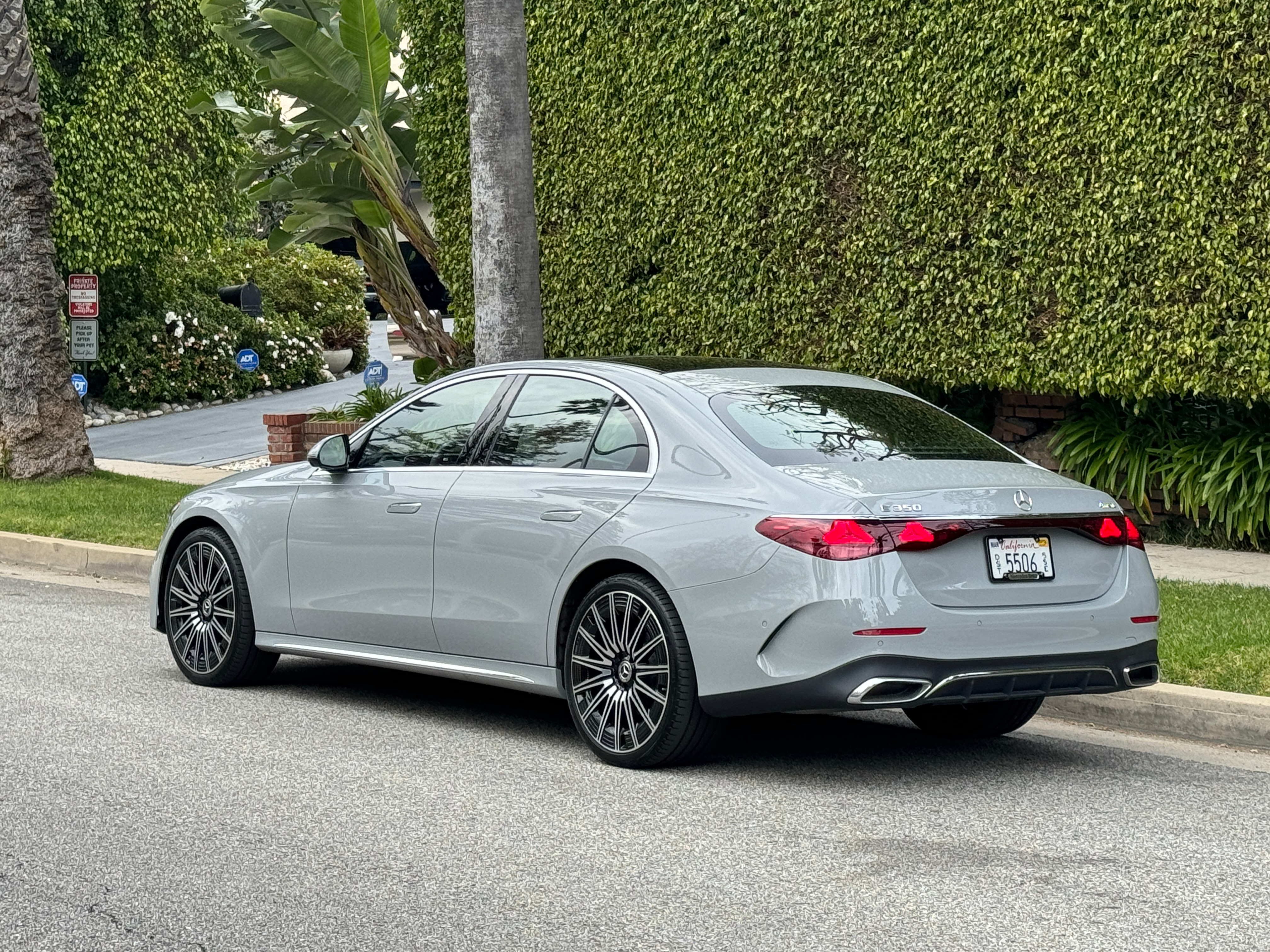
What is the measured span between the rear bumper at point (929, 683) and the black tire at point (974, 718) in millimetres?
724

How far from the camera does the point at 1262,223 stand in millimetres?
11180

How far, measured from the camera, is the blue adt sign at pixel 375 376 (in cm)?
1745

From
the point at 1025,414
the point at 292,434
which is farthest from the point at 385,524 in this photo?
the point at 292,434

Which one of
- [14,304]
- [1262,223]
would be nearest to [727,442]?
[1262,223]

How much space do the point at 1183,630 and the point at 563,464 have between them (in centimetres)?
362

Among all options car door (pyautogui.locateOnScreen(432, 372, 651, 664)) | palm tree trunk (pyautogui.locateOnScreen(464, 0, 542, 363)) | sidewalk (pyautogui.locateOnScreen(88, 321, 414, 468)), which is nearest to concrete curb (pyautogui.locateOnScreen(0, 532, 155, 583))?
palm tree trunk (pyautogui.locateOnScreen(464, 0, 542, 363))

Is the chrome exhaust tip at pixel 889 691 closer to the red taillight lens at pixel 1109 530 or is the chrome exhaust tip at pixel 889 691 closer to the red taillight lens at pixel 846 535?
the red taillight lens at pixel 846 535

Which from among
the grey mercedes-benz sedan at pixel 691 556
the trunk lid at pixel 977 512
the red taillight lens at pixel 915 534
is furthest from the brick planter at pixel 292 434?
the red taillight lens at pixel 915 534

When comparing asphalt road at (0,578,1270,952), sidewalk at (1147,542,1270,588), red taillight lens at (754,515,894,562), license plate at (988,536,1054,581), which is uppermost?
red taillight lens at (754,515,894,562)

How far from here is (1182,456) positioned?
12.4 meters

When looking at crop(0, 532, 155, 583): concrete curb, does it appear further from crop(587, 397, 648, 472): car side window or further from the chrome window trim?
crop(587, 397, 648, 472): car side window

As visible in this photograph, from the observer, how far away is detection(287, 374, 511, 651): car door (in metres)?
7.52

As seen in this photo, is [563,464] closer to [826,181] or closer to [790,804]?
[790,804]

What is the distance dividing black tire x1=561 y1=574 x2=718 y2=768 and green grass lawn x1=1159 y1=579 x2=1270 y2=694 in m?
2.64
